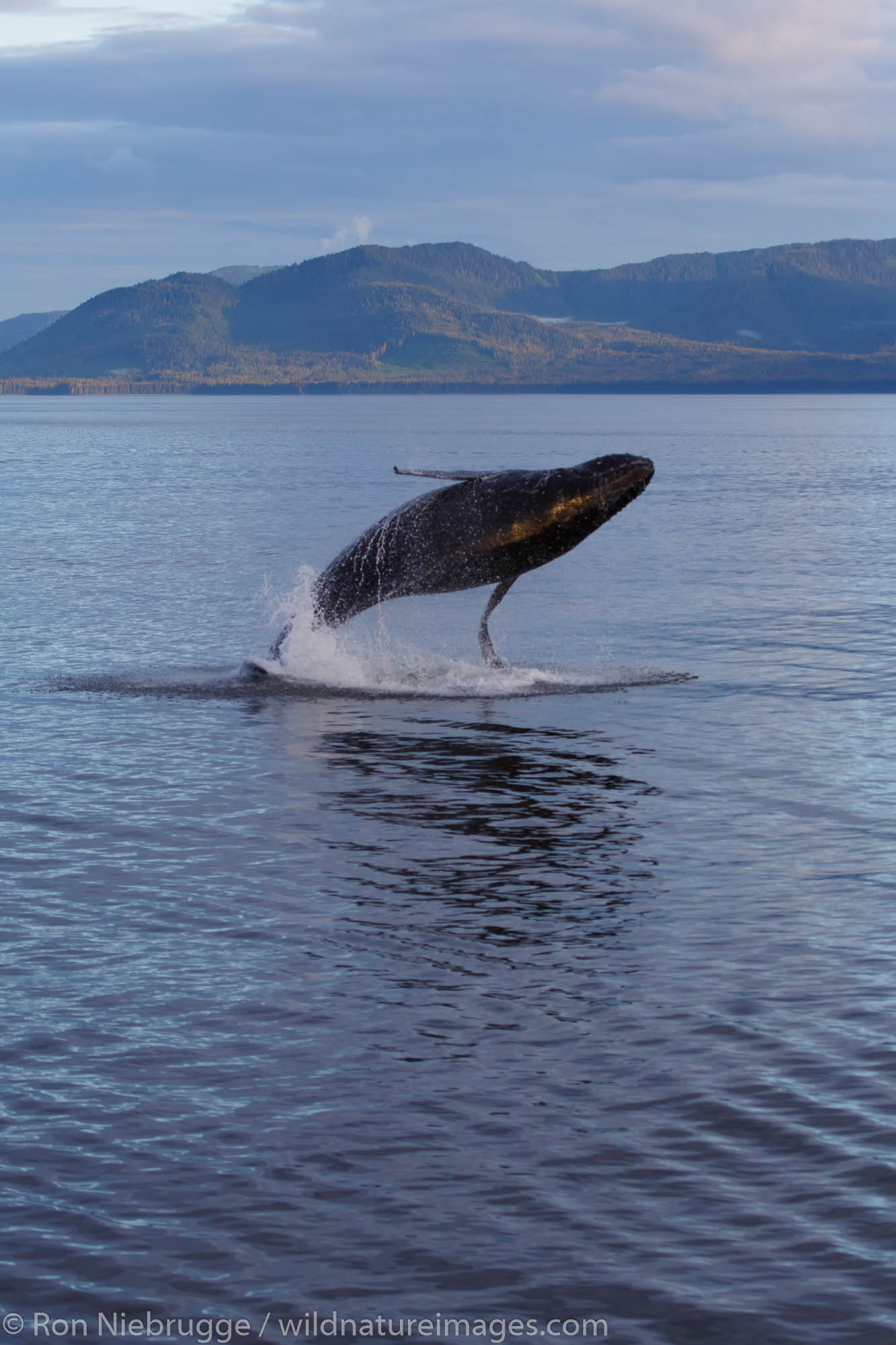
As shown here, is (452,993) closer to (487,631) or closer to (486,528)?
(486,528)

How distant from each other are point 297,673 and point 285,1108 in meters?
16.6

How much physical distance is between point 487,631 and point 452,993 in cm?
1393

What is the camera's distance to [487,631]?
25.7 m

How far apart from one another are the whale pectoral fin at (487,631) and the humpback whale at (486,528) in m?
0.04

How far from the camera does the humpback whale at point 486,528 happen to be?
71.0 ft

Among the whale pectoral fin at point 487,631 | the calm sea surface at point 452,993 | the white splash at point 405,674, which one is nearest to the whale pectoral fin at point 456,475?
the whale pectoral fin at point 487,631

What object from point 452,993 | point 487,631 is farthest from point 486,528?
point 452,993

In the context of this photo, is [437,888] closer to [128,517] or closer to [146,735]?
[146,735]

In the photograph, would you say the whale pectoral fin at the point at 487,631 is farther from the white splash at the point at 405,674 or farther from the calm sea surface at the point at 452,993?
the calm sea surface at the point at 452,993

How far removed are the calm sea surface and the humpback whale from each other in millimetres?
2212

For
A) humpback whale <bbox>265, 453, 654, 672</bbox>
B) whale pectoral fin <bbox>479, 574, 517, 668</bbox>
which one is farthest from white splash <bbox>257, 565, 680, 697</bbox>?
humpback whale <bbox>265, 453, 654, 672</bbox>

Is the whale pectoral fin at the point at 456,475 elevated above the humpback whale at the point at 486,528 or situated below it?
above

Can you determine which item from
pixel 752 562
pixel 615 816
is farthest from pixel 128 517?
pixel 615 816

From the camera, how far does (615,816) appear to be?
17672 millimetres
